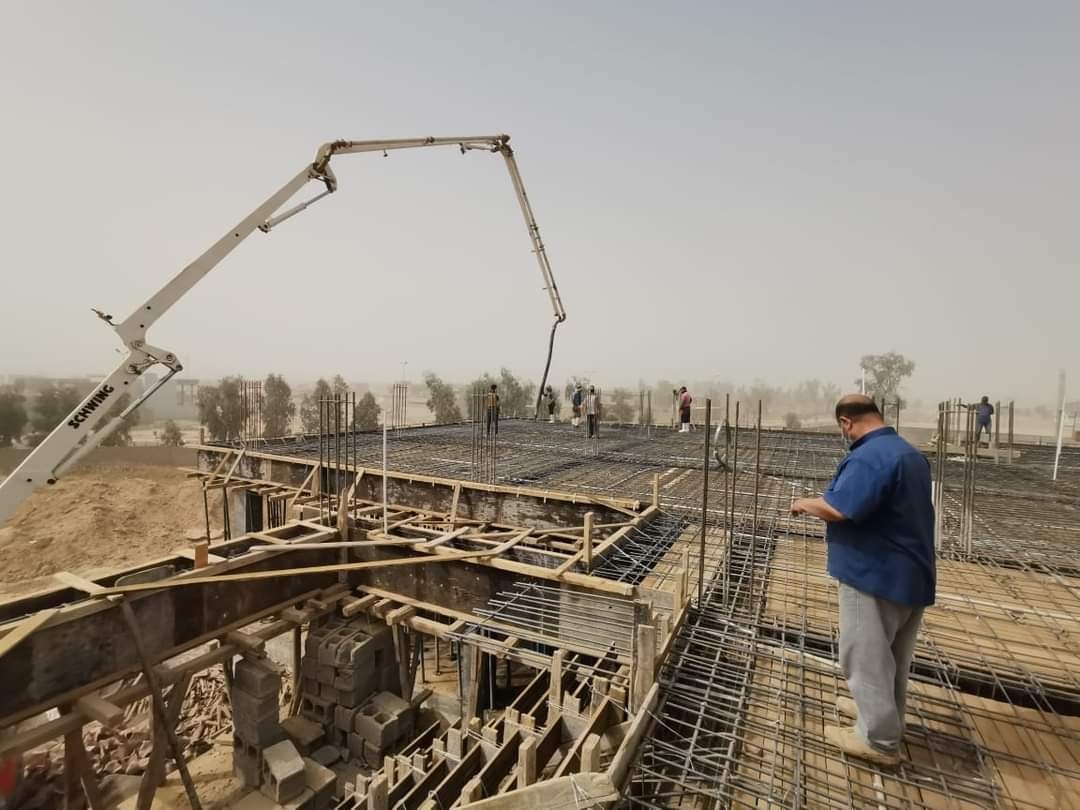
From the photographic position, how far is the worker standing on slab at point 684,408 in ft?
57.7

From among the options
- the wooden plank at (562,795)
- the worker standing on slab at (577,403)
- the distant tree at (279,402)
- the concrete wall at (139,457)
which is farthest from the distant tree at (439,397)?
the wooden plank at (562,795)

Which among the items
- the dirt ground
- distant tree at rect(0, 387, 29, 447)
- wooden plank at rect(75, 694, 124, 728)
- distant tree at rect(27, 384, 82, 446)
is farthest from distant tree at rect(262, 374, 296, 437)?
wooden plank at rect(75, 694, 124, 728)

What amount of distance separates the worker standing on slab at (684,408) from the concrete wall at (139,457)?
3472cm

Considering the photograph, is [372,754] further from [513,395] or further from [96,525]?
[513,395]

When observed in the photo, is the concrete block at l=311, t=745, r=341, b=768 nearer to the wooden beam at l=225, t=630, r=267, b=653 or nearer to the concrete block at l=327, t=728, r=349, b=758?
the concrete block at l=327, t=728, r=349, b=758

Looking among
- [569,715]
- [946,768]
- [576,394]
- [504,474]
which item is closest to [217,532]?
[576,394]

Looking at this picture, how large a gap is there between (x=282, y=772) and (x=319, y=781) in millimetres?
498

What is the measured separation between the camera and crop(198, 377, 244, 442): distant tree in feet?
124

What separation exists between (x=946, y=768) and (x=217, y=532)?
3067 centimetres

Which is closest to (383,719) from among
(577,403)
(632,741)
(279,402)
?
(632,741)

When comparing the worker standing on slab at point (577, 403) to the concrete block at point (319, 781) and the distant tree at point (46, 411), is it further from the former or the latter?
the distant tree at point (46, 411)

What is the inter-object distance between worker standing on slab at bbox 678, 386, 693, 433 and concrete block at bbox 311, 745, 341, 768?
13.6 metres

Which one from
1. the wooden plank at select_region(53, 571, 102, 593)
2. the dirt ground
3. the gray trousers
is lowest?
the dirt ground

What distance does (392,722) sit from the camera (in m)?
7.14
